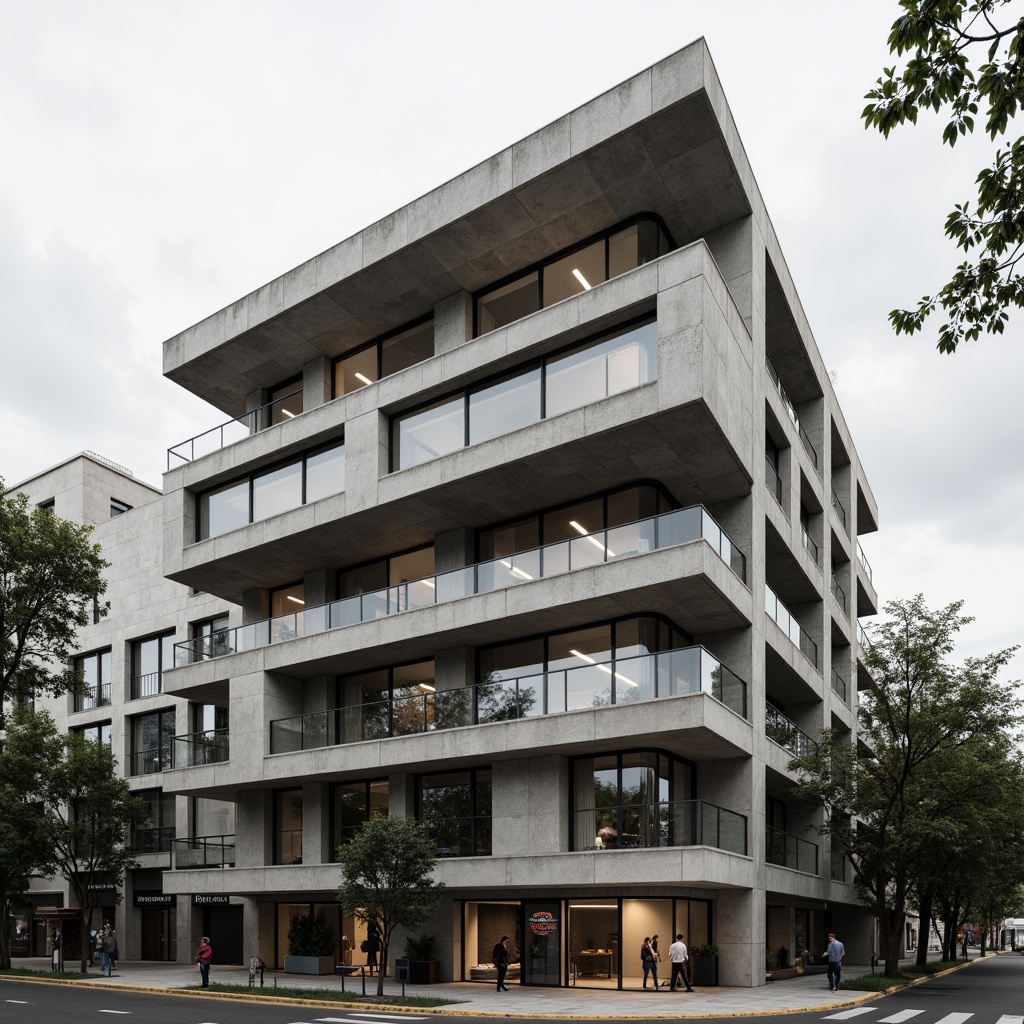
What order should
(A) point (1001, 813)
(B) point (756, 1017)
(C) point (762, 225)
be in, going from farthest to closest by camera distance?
(A) point (1001, 813) → (C) point (762, 225) → (B) point (756, 1017)

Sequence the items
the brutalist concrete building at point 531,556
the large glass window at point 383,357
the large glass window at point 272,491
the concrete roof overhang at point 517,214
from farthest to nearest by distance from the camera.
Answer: the large glass window at point 383,357 → the large glass window at point 272,491 → the concrete roof overhang at point 517,214 → the brutalist concrete building at point 531,556

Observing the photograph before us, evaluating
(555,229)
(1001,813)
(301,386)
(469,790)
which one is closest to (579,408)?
(555,229)

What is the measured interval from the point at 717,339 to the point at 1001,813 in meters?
21.3

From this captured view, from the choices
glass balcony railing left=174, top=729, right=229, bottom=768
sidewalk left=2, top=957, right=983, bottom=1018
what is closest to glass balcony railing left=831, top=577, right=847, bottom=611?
sidewalk left=2, top=957, right=983, bottom=1018

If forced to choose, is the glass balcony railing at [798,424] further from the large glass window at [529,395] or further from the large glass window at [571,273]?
the large glass window at [529,395]

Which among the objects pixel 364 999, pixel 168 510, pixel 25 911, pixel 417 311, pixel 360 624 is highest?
pixel 417 311

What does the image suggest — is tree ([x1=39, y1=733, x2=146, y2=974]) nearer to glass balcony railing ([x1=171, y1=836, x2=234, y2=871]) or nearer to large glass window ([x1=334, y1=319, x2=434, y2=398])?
glass balcony railing ([x1=171, y1=836, x2=234, y2=871])

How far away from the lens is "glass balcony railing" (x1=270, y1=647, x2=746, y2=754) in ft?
89.1

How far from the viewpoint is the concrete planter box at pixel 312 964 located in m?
33.5

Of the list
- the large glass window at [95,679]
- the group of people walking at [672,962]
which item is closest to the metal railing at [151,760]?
the large glass window at [95,679]

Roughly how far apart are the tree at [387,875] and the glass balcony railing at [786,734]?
12.0 m

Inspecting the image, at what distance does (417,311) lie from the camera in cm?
3538

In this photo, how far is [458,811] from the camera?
31578mm

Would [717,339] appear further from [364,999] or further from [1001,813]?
[1001,813]
